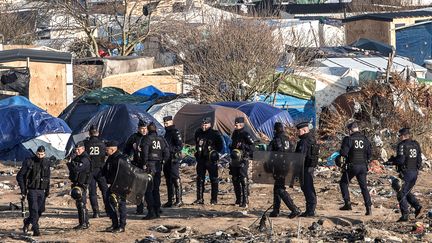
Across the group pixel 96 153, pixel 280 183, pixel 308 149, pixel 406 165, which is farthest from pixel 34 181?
pixel 406 165

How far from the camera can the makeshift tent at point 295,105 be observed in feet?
111

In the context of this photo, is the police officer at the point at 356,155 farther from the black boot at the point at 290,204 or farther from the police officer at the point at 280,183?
the black boot at the point at 290,204

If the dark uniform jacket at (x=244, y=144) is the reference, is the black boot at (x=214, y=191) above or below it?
below

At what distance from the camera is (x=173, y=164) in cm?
2020

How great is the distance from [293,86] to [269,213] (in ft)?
52.2

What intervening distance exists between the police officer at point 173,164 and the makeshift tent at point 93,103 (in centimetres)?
924

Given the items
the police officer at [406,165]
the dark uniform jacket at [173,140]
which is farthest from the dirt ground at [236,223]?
the dark uniform jacket at [173,140]

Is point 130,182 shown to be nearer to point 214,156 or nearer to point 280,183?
point 280,183

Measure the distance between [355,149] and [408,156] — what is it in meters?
0.95

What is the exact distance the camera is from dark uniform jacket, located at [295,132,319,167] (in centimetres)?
1836

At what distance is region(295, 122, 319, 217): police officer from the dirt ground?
0.36 m

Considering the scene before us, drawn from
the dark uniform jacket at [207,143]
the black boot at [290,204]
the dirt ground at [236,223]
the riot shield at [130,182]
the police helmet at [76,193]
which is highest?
the dark uniform jacket at [207,143]

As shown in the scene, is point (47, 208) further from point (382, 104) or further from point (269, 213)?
point (382, 104)

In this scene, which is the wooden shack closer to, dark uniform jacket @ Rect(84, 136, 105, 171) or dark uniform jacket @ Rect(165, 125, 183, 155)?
dark uniform jacket @ Rect(165, 125, 183, 155)
